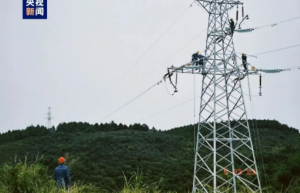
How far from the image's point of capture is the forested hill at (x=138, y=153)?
3803 cm

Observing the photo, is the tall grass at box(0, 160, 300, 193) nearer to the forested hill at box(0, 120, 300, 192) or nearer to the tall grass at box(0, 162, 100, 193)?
the tall grass at box(0, 162, 100, 193)

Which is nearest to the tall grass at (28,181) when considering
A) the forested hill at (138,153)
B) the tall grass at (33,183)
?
the tall grass at (33,183)

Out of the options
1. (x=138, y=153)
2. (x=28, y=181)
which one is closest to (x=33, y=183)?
(x=28, y=181)

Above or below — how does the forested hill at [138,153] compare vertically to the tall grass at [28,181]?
below

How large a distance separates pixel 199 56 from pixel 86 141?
40.5 metres

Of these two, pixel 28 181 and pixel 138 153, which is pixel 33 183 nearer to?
pixel 28 181

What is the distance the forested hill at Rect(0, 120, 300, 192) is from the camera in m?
38.0

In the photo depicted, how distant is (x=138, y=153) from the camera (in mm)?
49844

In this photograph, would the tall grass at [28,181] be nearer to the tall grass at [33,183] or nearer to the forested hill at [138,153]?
the tall grass at [33,183]

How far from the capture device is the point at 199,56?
57.3 ft

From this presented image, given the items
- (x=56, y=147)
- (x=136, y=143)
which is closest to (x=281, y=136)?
(x=136, y=143)

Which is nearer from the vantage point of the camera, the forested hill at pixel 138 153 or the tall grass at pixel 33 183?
the tall grass at pixel 33 183

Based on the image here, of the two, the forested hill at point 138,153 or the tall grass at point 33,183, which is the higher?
the tall grass at point 33,183

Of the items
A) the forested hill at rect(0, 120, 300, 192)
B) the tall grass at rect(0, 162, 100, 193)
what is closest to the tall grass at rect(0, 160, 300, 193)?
the tall grass at rect(0, 162, 100, 193)
